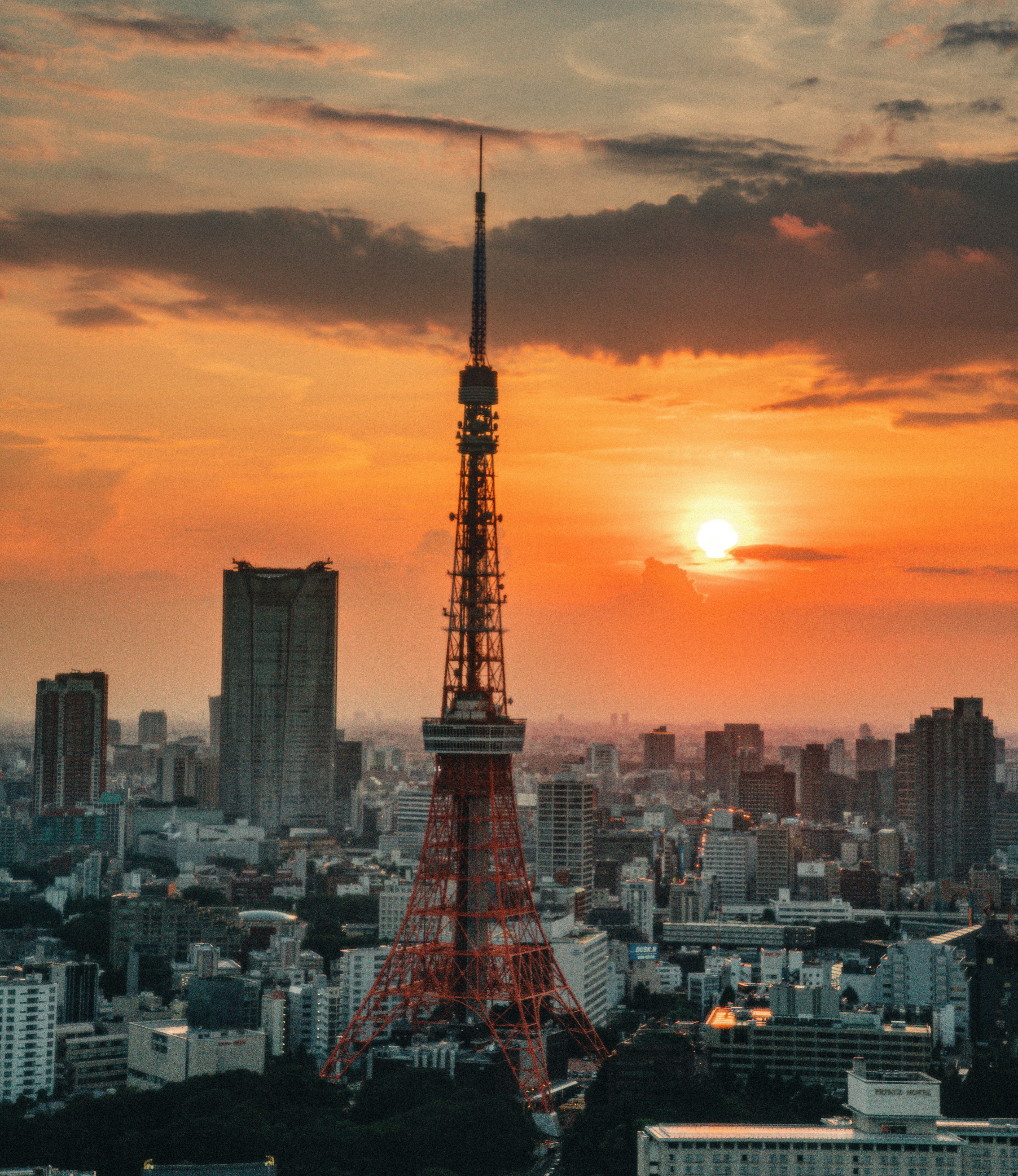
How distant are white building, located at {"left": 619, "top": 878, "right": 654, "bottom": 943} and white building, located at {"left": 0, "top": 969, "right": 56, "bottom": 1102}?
27.3 meters

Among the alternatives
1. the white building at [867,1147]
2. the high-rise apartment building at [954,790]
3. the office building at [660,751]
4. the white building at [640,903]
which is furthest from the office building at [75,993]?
the office building at [660,751]

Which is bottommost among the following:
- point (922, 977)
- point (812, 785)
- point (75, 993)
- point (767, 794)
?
point (75, 993)

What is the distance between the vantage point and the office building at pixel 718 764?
11750 centimetres

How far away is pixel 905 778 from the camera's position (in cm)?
9638

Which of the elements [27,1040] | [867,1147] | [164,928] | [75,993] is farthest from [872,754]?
[867,1147]

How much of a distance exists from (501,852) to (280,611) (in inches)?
2480

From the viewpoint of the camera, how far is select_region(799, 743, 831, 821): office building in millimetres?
101938

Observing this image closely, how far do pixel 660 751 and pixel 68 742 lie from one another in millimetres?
49766

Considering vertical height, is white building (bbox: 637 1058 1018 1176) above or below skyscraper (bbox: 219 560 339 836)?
below

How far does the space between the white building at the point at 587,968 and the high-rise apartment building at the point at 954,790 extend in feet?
126

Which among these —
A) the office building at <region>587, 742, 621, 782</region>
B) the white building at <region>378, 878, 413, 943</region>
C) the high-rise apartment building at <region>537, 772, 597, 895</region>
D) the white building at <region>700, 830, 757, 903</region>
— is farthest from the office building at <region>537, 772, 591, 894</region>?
the office building at <region>587, 742, 621, 782</region>

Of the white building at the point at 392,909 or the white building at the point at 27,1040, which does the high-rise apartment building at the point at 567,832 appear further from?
the white building at the point at 27,1040

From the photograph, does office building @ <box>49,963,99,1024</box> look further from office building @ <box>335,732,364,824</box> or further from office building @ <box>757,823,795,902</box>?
office building @ <box>335,732,364,824</box>

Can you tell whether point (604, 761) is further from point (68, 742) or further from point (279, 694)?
point (68, 742)
